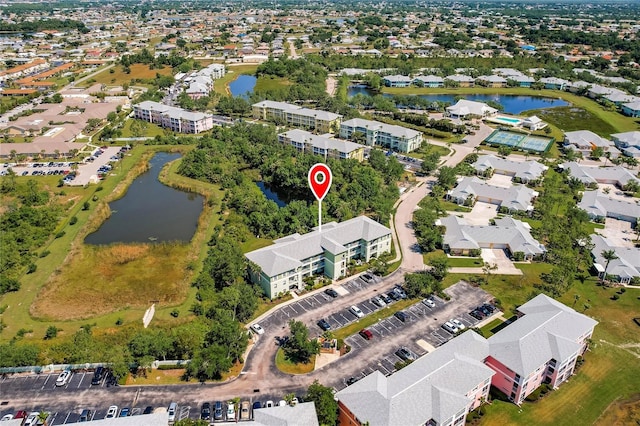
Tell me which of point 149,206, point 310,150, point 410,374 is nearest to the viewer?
point 410,374

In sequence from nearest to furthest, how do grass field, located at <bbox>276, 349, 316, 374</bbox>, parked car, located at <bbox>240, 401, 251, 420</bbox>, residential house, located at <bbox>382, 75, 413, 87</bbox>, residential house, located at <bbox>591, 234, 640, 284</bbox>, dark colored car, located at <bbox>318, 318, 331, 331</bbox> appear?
1. parked car, located at <bbox>240, 401, 251, 420</bbox>
2. grass field, located at <bbox>276, 349, 316, 374</bbox>
3. dark colored car, located at <bbox>318, 318, 331, 331</bbox>
4. residential house, located at <bbox>591, 234, 640, 284</bbox>
5. residential house, located at <bbox>382, 75, 413, 87</bbox>

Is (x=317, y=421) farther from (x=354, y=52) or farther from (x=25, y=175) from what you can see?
(x=354, y=52)

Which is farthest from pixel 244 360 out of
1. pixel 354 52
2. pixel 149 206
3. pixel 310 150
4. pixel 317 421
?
pixel 354 52

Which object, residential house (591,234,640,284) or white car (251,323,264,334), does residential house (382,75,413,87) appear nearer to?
residential house (591,234,640,284)

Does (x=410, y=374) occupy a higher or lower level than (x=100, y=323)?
higher

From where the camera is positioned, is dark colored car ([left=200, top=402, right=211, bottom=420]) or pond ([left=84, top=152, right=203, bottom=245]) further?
pond ([left=84, top=152, right=203, bottom=245])

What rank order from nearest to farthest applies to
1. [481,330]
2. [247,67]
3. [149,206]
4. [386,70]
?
[481,330]
[149,206]
[386,70]
[247,67]

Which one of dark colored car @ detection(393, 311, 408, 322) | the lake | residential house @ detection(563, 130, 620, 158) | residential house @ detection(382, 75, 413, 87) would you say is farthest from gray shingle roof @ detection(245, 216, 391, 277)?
residential house @ detection(382, 75, 413, 87)

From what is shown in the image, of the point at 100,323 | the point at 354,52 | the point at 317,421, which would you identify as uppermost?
the point at 354,52
